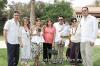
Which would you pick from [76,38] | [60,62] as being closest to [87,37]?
[76,38]

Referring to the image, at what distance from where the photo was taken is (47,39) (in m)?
11.1

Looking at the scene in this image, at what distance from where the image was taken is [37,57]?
1046 centimetres

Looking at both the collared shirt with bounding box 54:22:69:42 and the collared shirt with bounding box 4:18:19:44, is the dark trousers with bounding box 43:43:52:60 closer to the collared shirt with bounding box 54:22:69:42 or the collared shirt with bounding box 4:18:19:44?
the collared shirt with bounding box 54:22:69:42

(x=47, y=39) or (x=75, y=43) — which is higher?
(x=47, y=39)

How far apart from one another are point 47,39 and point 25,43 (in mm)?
1173

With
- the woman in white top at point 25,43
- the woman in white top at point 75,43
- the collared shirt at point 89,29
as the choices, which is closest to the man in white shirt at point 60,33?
the woman in white top at point 75,43

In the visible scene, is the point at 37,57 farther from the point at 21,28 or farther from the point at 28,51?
the point at 21,28

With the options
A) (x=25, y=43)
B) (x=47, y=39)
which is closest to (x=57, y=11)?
(x=47, y=39)

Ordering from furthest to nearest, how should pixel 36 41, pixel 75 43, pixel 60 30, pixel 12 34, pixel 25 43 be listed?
pixel 60 30
pixel 75 43
pixel 36 41
pixel 25 43
pixel 12 34

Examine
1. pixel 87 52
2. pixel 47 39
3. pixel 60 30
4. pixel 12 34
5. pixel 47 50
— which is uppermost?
pixel 12 34

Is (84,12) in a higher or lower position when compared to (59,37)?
higher

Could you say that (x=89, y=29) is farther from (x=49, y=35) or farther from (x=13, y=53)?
(x=13, y=53)

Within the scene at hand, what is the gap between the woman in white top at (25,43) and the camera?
Result: 32.4ft

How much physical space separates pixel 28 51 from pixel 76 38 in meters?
1.64
